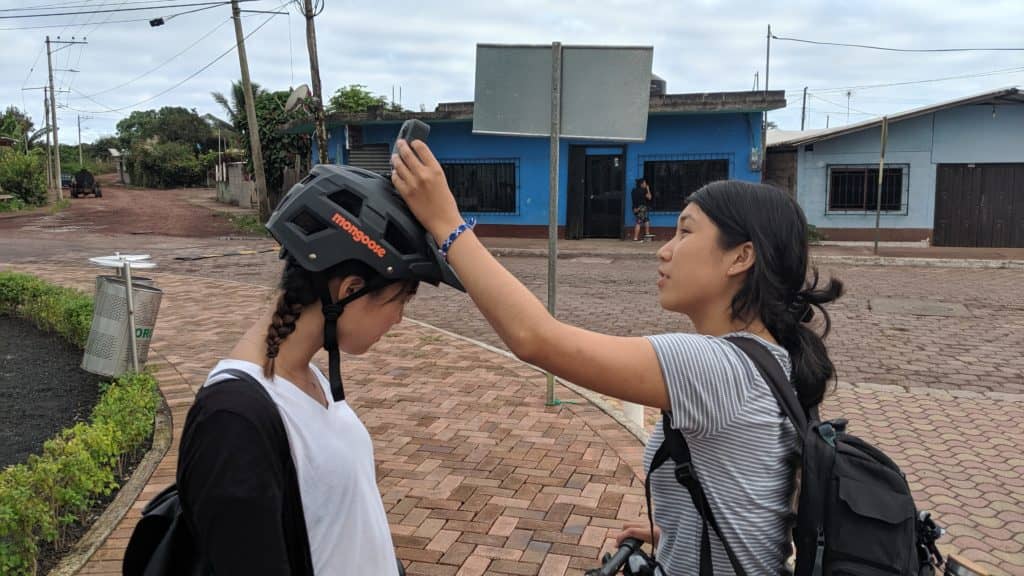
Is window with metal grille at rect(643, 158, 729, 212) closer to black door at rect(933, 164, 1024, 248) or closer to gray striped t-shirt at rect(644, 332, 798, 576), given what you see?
black door at rect(933, 164, 1024, 248)

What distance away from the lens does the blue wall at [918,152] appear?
64.2 feet

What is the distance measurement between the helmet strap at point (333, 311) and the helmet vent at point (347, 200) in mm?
148

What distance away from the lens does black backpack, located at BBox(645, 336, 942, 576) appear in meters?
1.40

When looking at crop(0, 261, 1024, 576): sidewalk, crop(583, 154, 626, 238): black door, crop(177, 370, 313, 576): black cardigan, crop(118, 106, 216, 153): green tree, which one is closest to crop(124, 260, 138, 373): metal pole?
crop(0, 261, 1024, 576): sidewalk

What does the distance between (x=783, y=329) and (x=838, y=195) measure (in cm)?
2064

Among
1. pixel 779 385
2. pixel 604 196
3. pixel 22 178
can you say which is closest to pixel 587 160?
pixel 604 196

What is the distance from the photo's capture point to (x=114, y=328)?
6172 mm

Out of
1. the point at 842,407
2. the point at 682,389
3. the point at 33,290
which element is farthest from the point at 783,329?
the point at 33,290

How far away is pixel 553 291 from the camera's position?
5902mm

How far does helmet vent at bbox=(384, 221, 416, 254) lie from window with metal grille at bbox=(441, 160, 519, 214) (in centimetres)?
2036

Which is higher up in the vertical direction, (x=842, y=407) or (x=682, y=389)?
(x=682, y=389)

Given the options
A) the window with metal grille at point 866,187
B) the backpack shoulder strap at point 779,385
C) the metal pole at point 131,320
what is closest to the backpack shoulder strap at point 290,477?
the backpack shoulder strap at point 779,385

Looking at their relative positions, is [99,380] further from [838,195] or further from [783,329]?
[838,195]

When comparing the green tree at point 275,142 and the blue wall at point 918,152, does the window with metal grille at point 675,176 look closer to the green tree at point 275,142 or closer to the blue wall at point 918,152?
the blue wall at point 918,152
